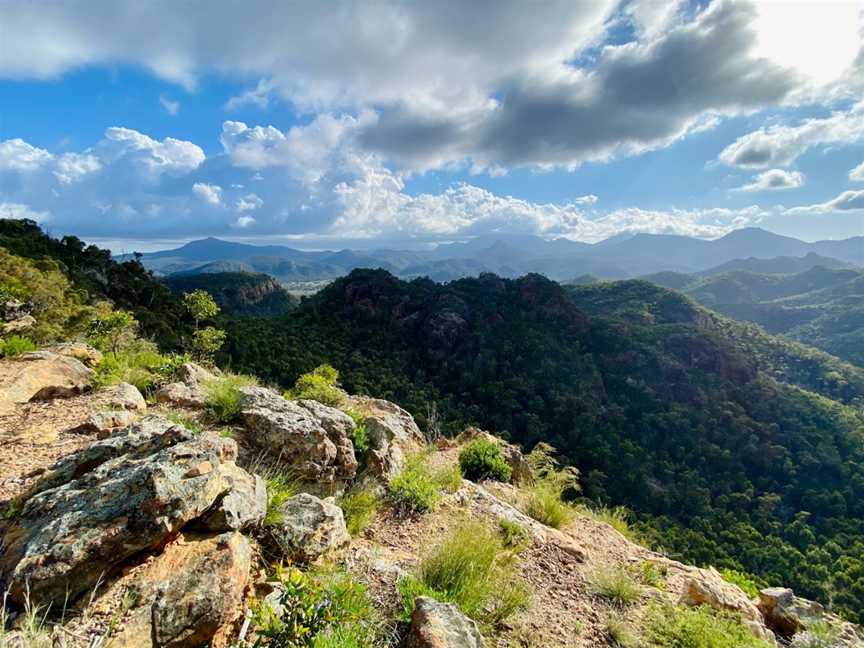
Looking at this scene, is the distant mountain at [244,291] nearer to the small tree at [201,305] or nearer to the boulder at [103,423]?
the small tree at [201,305]

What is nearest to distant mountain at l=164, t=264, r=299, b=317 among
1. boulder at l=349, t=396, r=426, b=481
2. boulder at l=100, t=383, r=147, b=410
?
boulder at l=100, t=383, r=147, b=410

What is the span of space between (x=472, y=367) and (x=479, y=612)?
5960 centimetres

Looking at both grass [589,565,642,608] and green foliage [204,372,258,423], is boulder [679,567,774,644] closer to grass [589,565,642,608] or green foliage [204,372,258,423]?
grass [589,565,642,608]

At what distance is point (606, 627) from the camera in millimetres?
4418

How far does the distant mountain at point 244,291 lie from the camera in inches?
4449

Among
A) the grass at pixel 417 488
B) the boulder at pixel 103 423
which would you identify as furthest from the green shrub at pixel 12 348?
the grass at pixel 417 488

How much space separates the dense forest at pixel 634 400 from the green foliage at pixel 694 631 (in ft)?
80.5

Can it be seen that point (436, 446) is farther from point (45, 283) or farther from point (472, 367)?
point (472, 367)

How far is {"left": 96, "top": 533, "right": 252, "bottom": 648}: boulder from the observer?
2.60 m

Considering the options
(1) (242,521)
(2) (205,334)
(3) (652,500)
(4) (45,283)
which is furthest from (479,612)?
(3) (652,500)

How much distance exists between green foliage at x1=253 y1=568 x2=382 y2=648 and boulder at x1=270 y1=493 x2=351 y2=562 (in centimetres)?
46

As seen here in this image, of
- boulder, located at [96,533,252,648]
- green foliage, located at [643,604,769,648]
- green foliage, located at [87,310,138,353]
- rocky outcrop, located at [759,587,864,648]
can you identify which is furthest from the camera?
green foliage, located at [87,310,138,353]

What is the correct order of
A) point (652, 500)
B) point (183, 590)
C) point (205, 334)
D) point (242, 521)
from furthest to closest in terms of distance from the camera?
1. point (652, 500)
2. point (205, 334)
3. point (242, 521)
4. point (183, 590)

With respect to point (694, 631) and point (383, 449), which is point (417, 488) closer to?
point (383, 449)
